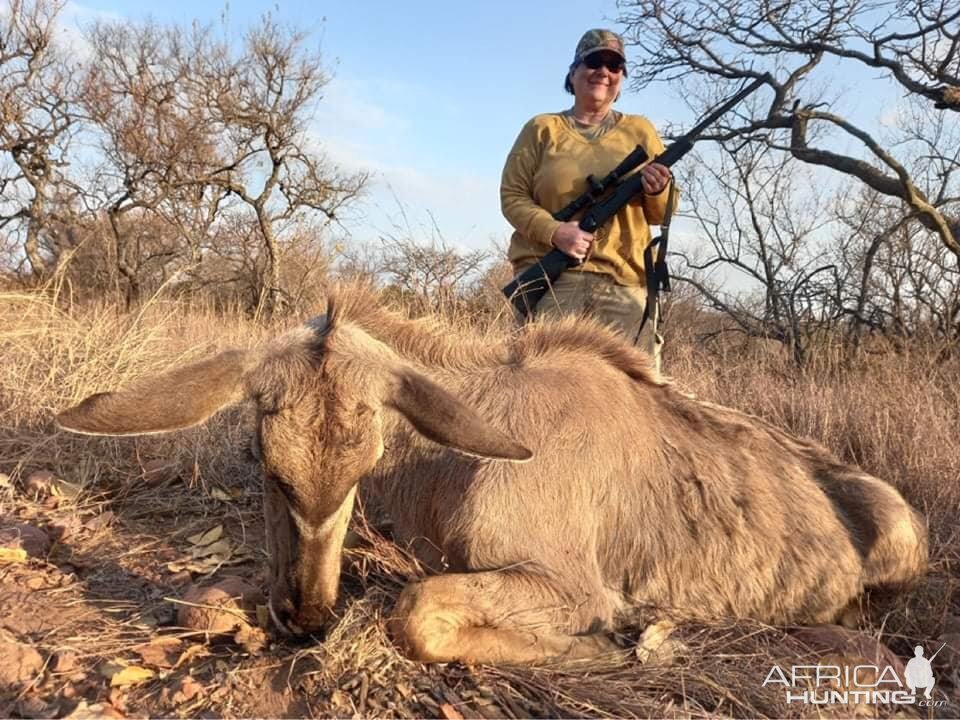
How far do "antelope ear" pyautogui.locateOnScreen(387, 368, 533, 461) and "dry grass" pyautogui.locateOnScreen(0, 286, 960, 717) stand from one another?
80 centimetres

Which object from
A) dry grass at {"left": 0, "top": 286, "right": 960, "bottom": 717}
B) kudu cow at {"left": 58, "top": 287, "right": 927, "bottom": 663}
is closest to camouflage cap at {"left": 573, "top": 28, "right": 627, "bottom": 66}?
kudu cow at {"left": 58, "top": 287, "right": 927, "bottom": 663}

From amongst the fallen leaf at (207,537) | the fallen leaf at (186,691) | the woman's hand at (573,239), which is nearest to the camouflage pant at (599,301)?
the woman's hand at (573,239)

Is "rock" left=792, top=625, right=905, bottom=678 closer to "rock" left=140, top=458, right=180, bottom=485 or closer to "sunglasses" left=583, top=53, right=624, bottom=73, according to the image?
"rock" left=140, top=458, right=180, bottom=485

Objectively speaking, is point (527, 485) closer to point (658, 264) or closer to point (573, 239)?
point (573, 239)

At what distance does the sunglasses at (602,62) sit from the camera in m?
5.24

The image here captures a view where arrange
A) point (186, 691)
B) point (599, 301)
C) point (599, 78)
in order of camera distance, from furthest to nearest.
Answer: point (599, 301) → point (599, 78) → point (186, 691)

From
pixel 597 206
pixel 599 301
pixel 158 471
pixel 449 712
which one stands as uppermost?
pixel 597 206

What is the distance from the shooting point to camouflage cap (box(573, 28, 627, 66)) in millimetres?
5246

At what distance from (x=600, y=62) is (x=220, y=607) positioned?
4.38 meters

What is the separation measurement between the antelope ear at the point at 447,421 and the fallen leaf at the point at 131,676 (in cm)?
132

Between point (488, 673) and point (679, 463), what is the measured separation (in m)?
1.44

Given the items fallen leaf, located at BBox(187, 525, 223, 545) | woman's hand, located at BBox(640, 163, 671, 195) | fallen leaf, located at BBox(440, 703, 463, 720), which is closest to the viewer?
fallen leaf, located at BBox(440, 703, 463, 720)

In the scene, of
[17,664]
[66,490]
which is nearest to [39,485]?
[66,490]

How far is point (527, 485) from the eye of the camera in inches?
124
